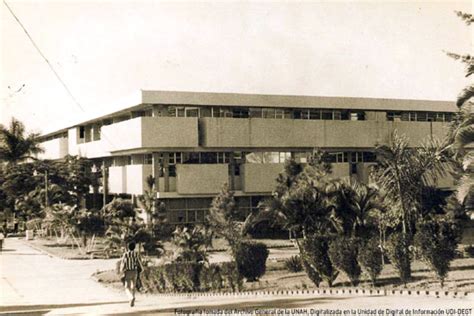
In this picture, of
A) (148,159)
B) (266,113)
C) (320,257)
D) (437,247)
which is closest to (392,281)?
(320,257)

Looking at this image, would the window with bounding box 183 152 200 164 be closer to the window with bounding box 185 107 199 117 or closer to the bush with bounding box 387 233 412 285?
the window with bounding box 185 107 199 117

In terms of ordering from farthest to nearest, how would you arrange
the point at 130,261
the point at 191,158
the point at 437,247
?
the point at 191,158 → the point at 437,247 → the point at 130,261

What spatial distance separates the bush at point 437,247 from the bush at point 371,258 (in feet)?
2.71

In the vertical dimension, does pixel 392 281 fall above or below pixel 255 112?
below

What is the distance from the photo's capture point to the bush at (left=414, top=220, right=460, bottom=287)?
1208 centimetres

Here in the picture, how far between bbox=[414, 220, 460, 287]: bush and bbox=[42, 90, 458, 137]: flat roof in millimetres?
19952

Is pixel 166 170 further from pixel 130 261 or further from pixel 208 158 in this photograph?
pixel 130 261

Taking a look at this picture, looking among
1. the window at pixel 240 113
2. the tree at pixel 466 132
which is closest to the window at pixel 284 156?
the window at pixel 240 113

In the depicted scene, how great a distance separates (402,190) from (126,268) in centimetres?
756

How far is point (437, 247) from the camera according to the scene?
1211cm

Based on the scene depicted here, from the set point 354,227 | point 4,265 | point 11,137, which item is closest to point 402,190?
point 354,227

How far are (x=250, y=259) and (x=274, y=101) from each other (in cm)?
1794

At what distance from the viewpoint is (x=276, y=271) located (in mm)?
19906

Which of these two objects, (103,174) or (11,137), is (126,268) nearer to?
(103,174)
